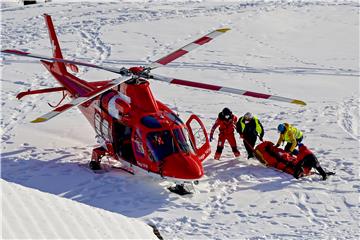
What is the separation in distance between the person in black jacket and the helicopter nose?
2.33 m

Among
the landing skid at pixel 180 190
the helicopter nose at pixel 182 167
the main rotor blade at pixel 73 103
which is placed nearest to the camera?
the main rotor blade at pixel 73 103

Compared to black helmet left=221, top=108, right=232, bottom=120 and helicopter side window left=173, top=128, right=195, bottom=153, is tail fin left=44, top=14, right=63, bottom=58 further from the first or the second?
helicopter side window left=173, top=128, right=195, bottom=153

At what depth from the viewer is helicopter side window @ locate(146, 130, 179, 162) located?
11.9 meters

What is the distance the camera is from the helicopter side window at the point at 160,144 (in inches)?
467

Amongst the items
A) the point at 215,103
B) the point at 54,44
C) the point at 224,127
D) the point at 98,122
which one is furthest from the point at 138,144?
the point at 215,103

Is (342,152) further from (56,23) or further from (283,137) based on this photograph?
(56,23)

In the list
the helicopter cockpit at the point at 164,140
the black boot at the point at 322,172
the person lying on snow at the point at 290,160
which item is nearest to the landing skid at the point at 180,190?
the helicopter cockpit at the point at 164,140

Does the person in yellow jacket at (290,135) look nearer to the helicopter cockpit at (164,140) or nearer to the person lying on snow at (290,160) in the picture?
the person lying on snow at (290,160)

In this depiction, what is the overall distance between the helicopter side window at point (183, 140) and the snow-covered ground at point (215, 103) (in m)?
0.91

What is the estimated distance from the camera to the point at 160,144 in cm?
1191

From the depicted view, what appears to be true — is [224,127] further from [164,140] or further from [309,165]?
[164,140]

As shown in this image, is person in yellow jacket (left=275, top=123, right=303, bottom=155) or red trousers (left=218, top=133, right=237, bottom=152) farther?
red trousers (left=218, top=133, right=237, bottom=152)

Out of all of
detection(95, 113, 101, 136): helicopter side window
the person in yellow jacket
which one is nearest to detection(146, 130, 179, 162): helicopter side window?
detection(95, 113, 101, 136): helicopter side window

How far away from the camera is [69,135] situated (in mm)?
15188
